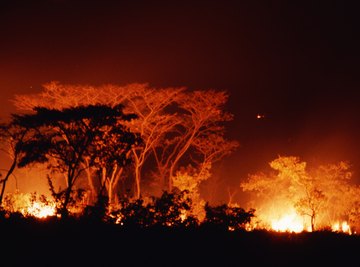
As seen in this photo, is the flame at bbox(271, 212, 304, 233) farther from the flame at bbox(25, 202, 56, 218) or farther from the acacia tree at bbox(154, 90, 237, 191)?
the flame at bbox(25, 202, 56, 218)

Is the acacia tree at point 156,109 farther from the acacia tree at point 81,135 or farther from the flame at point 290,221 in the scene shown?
the acacia tree at point 81,135

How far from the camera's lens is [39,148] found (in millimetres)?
10430

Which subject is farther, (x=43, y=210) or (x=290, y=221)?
(x=290, y=221)

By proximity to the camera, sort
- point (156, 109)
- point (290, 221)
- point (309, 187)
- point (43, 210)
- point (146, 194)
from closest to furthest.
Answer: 1. point (43, 210)
2. point (146, 194)
3. point (309, 187)
4. point (290, 221)
5. point (156, 109)

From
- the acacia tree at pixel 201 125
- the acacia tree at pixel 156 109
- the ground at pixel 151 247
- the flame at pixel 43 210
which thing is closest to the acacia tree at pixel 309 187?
the acacia tree at pixel 201 125

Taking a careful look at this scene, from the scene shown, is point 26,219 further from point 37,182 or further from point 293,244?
point 37,182

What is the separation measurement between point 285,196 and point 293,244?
11298 mm

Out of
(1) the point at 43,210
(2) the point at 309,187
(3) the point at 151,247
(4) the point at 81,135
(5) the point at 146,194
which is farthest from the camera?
(2) the point at 309,187

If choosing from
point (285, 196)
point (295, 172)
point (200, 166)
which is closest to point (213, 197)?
point (200, 166)

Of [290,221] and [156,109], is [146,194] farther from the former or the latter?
[156,109]

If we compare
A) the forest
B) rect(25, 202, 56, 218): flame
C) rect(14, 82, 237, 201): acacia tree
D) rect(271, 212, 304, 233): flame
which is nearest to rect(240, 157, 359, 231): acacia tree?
the forest

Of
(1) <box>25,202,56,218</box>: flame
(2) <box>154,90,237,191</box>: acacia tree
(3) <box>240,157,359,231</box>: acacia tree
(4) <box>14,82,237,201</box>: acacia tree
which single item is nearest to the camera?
(1) <box>25,202,56,218</box>: flame

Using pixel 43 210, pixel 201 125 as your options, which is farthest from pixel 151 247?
pixel 201 125

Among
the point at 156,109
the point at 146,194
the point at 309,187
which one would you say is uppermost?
the point at 156,109
